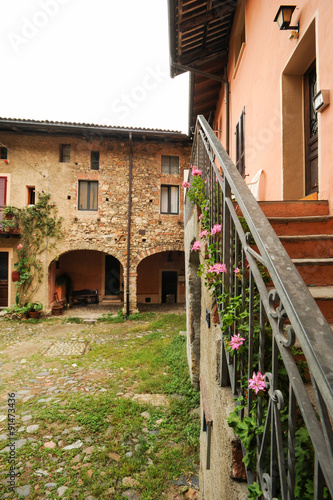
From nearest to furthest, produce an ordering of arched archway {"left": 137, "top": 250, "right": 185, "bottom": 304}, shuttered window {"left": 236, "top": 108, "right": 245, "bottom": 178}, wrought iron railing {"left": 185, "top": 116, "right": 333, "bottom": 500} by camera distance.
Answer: wrought iron railing {"left": 185, "top": 116, "right": 333, "bottom": 500}
shuttered window {"left": 236, "top": 108, "right": 245, "bottom": 178}
arched archway {"left": 137, "top": 250, "right": 185, "bottom": 304}

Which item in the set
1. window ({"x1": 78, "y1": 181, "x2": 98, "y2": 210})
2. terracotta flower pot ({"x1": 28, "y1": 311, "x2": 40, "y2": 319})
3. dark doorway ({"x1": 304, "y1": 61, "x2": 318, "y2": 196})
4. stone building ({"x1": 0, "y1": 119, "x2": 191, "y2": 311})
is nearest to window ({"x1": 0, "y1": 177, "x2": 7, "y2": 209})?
stone building ({"x1": 0, "y1": 119, "x2": 191, "y2": 311})

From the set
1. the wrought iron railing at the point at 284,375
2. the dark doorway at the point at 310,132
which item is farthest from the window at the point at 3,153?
the wrought iron railing at the point at 284,375

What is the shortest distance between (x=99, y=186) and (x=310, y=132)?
28.3ft

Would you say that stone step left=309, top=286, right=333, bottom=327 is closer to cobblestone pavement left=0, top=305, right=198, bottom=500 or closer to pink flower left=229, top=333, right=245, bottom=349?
pink flower left=229, top=333, right=245, bottom=349

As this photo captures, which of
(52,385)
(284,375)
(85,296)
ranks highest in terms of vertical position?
(284,375)

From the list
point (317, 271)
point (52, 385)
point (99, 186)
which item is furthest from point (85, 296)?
point (317, 271)

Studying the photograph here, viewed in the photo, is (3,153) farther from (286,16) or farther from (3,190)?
(286,16)

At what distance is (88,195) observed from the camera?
35.2 ft

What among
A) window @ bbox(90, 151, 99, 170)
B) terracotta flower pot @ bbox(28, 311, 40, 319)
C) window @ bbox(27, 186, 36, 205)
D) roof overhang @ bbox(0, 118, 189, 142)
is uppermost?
roof overhang @ bbox(0, 118, 189, 142)

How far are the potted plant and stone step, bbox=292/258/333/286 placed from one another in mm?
10314

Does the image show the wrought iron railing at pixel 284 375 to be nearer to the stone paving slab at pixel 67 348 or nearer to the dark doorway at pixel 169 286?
the stone paving slab at pixel 67 348

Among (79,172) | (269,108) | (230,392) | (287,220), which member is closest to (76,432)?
(230,392)

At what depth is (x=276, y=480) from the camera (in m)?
0.98

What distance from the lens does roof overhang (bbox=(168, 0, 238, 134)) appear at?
5613mm
